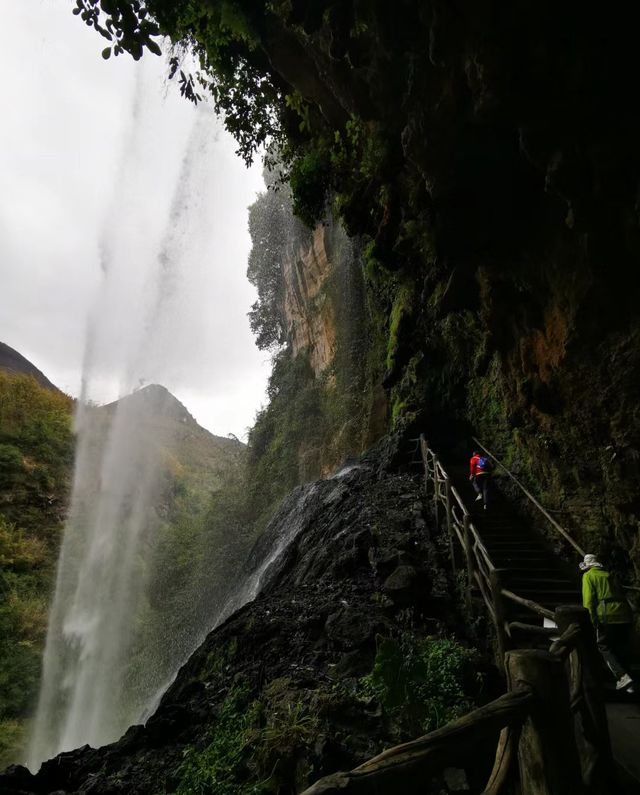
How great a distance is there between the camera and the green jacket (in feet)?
13.8

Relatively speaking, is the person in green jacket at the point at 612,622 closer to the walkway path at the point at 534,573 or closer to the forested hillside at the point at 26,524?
the walkway path at the point at 534,573

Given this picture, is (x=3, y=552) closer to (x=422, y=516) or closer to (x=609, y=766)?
(x=422, y=516)

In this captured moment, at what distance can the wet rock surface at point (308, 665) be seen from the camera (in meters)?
4.08

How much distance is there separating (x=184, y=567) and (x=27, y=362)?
34777 millimetres

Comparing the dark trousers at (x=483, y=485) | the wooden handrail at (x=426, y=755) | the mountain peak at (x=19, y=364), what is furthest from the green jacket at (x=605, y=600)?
the mountain peak at (x=19, y=364)

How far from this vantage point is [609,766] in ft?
7.97

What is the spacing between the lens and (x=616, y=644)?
13.8ft

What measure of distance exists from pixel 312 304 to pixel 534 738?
23598 mm

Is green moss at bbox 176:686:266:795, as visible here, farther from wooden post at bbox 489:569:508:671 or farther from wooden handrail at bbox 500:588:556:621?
wooden handrail at bbox 500:588:556:621

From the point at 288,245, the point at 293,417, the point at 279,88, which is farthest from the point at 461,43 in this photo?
the point at 288,245

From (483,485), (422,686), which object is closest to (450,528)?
(483,485)

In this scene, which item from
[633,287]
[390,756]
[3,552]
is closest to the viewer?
[390,756]

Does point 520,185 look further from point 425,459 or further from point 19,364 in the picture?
point 19,364

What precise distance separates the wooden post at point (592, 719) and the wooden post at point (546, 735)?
1.54ft
